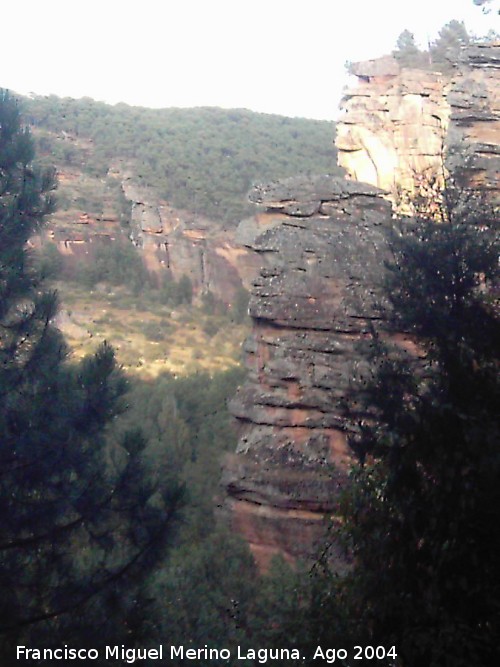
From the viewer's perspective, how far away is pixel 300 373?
11141 millimetres

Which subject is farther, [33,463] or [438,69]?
[438,69]

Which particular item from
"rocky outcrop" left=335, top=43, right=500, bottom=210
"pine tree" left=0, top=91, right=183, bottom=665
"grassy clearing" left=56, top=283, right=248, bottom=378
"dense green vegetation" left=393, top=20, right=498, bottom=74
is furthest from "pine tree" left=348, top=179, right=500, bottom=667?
"dense green vegetation" left=393, top=20, right=498, bottom=74

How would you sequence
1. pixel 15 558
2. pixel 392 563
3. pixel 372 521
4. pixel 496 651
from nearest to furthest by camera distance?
pixel 496 651 < pixel 392 563 < pixel 372 521 < pixel 15 558

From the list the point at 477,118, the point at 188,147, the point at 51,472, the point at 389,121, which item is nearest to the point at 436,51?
the point at 389,121

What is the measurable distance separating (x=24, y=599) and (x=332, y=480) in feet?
17.1

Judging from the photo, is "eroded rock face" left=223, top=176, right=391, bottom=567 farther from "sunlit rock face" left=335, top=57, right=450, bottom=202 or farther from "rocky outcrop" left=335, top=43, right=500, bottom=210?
"sunlit rock face" left=335, top=57, right=450, bottom=202

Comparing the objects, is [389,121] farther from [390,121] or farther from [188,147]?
[188,147]

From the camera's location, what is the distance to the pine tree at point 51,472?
608 centimetres

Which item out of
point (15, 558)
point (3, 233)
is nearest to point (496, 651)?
point (15, 558)

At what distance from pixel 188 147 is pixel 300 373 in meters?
31.0

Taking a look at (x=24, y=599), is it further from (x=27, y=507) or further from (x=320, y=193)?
(x=320, y=193)

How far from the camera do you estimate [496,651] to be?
12.4 feet

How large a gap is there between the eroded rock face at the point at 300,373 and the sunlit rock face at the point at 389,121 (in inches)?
606

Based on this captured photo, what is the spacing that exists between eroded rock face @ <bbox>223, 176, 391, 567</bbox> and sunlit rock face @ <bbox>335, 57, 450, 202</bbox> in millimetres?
15394
